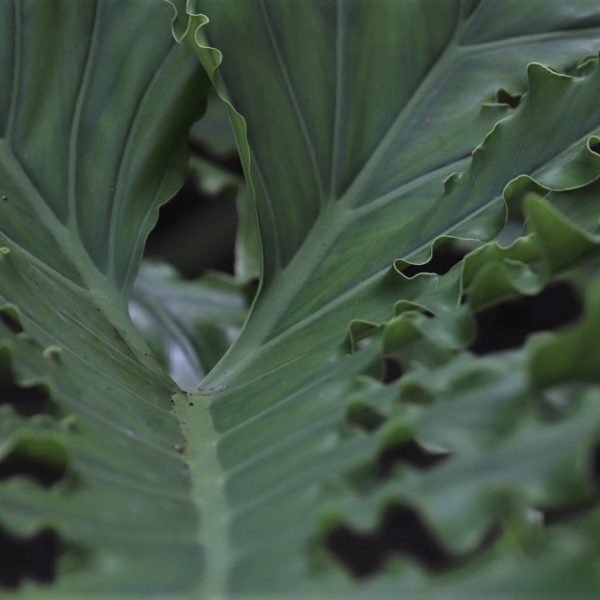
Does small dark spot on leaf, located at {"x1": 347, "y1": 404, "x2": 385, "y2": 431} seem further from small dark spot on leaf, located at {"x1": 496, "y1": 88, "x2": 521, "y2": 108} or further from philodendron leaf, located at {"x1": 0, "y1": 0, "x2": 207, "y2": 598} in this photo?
small dark spot on leaf, located at {"x1": 496, "y1": 88, "x2": 521, "y2": 108}

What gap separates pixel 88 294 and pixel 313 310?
21 centimetres

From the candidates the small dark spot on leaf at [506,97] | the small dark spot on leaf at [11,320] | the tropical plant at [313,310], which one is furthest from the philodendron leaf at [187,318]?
the small dark spot on leaf at [11,320]

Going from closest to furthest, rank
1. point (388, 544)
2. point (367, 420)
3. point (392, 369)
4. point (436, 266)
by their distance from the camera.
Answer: point (388, 544)
point (367, 420)
point (392, 369)
point (436, 266)

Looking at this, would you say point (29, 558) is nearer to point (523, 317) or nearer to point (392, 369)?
point (392, 369)

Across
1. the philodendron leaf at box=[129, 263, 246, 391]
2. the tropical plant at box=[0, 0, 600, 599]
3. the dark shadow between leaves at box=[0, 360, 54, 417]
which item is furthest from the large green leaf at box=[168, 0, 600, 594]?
the philodendron leaf at box=[129, 263, 246, 391]

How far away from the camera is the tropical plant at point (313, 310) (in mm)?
493

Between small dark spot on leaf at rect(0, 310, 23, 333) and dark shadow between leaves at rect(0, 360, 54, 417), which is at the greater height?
small dark spot on leaf at rect(0, 310, 23, 333)

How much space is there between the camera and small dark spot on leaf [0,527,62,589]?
1.79 ft

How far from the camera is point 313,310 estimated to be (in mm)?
920

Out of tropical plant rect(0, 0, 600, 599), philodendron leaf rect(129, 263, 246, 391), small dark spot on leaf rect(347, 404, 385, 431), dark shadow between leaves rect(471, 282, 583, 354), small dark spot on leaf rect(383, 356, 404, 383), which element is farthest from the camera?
philodendron leaf rect(129, 263, 246, 391)

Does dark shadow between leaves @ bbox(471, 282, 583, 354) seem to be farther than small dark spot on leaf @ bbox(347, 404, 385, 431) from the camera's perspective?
Yes

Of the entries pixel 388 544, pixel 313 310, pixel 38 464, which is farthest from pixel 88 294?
pixel 388 544

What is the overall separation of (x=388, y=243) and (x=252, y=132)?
184 mm

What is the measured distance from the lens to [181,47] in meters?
1.02
